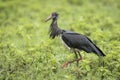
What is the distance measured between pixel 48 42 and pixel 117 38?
74.4 inches

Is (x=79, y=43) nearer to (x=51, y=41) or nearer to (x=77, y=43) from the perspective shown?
(x=77, y=43)

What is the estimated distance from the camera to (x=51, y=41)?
916 cm

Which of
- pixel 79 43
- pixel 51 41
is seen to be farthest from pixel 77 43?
pixel 51 41

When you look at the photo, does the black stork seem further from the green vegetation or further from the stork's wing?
the green vegetation

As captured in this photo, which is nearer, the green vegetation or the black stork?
the green vegetation

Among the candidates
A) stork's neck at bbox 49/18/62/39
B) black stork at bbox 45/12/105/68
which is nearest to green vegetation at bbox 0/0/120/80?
black stork at bbox 45/12/105/68

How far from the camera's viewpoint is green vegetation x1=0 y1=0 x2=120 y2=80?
24.2 feet

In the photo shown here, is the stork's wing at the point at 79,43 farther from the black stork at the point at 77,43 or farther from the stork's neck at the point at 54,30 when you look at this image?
the stork's neck at the point at 54,30

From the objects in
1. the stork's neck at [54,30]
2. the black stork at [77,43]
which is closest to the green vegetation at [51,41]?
the black stork at [77,43]

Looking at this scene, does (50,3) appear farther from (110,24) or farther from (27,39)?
(27,39)

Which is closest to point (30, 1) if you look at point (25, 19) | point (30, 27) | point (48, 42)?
point (25, 19)

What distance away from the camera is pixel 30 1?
1477 cm

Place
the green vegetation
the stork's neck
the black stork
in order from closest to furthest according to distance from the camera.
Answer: the green vegetation, the black stork, the stork's neck

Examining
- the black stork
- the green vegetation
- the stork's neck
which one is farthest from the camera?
the stork's neck
